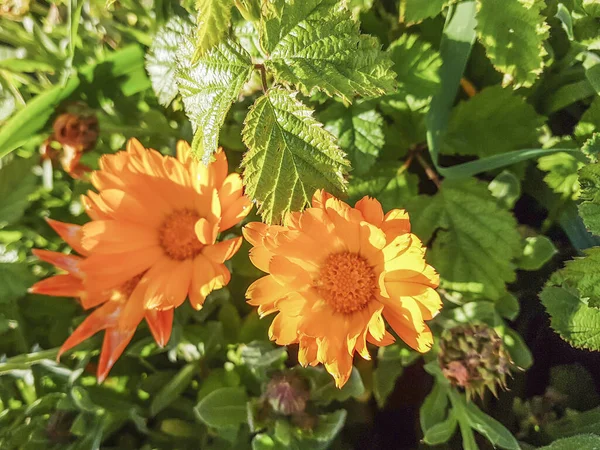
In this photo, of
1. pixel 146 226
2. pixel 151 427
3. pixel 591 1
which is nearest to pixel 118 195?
pixel 146 226

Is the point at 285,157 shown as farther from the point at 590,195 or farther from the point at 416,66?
the point at 590,195

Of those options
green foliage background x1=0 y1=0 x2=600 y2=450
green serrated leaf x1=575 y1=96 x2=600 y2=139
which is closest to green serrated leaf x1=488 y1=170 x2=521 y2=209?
green foliage background x1=0 y1=0 x2=600 y2=450

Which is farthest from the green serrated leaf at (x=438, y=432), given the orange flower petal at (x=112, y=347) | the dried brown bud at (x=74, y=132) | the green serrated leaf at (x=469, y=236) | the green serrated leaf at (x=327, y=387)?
the dried brown bud at (x=74, y=132)

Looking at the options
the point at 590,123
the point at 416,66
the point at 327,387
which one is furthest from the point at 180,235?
the point at 590,123

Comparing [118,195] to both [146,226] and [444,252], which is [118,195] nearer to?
[146,226]

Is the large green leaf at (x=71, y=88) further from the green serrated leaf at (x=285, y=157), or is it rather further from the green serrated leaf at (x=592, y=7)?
the green serrated leaf at (x=592, y=7)

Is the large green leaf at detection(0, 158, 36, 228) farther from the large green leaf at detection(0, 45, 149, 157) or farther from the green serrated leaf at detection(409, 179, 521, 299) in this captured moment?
the green serrated leaf at detection(409, 179, 521, 299)
